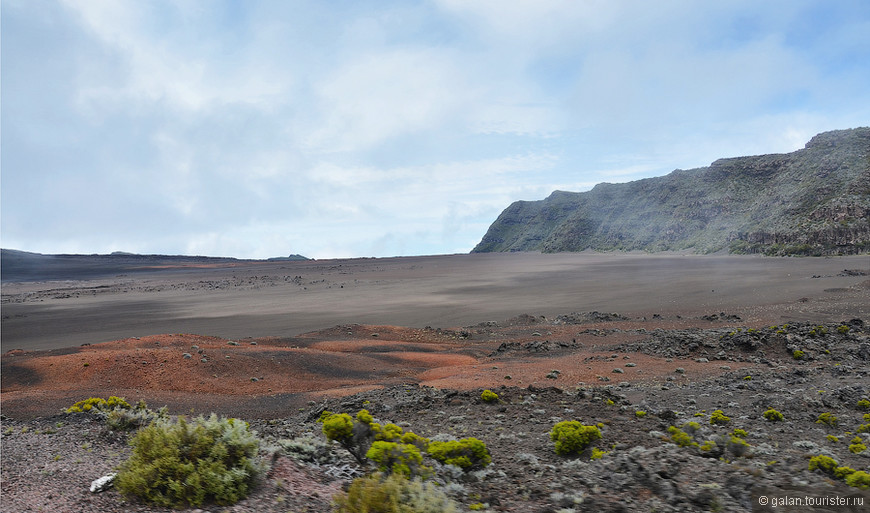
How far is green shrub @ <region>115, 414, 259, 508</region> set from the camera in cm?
523

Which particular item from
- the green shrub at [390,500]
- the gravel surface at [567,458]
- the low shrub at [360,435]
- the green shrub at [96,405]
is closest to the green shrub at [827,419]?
the gravel surface at [567,458]

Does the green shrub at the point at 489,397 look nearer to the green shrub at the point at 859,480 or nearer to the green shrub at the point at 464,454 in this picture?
the green shrub at the point at 464,454

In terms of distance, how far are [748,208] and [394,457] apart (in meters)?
112

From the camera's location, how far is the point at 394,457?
580 cm

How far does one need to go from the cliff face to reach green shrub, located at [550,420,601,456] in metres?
78.0

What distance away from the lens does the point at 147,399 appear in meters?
12.9

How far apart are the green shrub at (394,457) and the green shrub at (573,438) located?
7.10 feet

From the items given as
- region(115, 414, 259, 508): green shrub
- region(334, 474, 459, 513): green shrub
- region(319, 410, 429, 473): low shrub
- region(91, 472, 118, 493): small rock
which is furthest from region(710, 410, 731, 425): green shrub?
region(91, 472, 118, 493): small rock

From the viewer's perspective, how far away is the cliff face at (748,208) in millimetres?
70312

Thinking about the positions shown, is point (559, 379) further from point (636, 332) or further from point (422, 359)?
point (636, 332)

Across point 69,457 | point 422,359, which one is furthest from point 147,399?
point 422,359

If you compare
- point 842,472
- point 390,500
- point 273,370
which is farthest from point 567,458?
point 273,370

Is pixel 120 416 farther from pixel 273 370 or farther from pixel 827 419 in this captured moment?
pixel 827 419

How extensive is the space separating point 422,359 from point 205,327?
19514 millimetres
